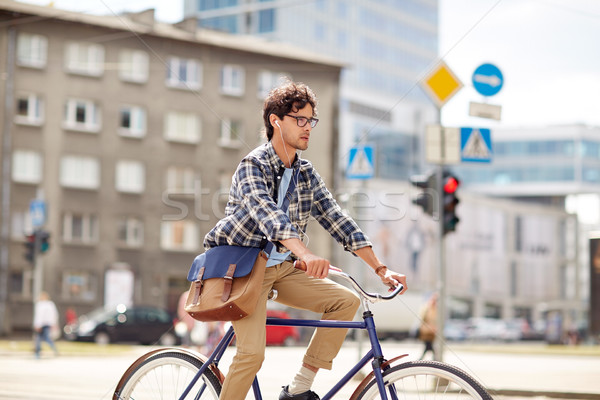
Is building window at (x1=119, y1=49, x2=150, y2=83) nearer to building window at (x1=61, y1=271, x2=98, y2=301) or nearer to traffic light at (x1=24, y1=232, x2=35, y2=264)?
building window at (x1=61, y1=271, x2=98, y2=301)

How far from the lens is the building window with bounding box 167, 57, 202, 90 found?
41969mm

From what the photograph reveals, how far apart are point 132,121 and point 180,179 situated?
361 centimetres

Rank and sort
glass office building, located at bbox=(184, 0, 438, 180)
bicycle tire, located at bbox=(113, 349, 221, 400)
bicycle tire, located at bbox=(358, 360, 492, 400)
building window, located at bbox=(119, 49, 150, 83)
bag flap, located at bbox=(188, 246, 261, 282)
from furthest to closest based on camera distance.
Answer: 1. glass office building, located at bbox=(184, 0, 438, 180)
2. building window, located at bbox=(119, 49, 150, 83)
3. bicycle tire, located at bbox=(113, 349, 221, 400)
4. bag flap, located at bbox=(188, 246, 261, 282)
5. bicycle tire, located at bbox=(358, 360, 492, 400)

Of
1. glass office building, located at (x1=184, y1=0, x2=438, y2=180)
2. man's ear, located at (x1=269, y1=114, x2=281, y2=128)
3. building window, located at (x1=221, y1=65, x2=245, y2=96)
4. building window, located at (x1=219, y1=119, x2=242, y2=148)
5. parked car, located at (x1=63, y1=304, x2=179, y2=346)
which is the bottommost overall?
parked car, located at (x1=63, y1=304, x2=179, y2=346)

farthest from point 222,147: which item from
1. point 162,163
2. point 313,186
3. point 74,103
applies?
point 313,186

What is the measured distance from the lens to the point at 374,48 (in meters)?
81.9

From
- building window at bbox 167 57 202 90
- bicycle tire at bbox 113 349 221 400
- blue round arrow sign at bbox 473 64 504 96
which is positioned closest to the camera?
bicycle tire at bbox 113 349 221 400

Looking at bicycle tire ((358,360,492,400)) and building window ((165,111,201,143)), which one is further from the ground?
building window ((165,111,201,143))

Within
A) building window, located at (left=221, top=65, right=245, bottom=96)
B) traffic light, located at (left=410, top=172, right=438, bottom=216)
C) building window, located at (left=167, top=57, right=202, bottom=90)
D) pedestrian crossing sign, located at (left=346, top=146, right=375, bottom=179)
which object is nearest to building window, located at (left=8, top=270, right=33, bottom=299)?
building window, located at (left=167, top=57, right=202, bottom=90)

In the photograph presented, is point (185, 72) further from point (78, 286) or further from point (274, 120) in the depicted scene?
point (274, 120)

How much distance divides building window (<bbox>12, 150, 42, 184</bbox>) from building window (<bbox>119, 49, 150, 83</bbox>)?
5.82 m

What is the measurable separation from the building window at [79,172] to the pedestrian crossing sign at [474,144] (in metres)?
30.5

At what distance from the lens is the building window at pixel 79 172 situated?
3909 centimetres

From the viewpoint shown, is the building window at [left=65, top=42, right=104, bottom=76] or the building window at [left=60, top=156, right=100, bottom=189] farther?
the building window at [left=65, top=42, right=104, bottom=76]
